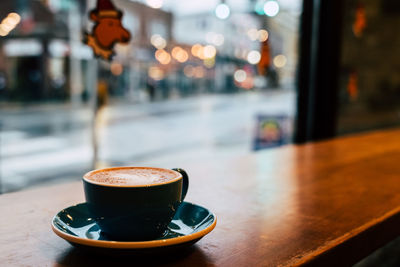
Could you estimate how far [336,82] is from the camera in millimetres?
2793

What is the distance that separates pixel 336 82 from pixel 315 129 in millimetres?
338

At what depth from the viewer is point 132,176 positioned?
22.4 inches

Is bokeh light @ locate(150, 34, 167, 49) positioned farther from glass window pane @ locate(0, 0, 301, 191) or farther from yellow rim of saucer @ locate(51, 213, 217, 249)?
yellow rim of saucer @ locate(51, 213, 217, 249)

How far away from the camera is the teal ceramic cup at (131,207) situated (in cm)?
51

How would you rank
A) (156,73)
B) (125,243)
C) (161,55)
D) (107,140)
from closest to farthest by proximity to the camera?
(125,243) < (107,140) < (161,55) < (156,73)

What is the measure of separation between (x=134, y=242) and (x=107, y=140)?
5.81 m

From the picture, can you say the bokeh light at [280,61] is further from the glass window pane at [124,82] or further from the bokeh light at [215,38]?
the bokeh light at [215,38]

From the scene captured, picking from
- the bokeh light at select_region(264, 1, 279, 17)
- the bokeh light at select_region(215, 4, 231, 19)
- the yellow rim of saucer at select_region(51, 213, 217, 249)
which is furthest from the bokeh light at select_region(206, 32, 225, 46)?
the yellow rim of saucer at select_region(51, 213, 217, 249)

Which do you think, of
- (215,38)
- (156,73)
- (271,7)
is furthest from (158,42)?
(271,7)

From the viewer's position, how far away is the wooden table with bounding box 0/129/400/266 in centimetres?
54

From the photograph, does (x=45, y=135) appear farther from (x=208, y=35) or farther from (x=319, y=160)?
(x=319, y=160)

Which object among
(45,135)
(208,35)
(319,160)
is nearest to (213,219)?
(319,160)

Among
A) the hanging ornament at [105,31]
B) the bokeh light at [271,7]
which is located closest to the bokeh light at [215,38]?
the bokeh light at [271,7]

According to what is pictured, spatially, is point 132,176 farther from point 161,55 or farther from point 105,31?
point 161,55
